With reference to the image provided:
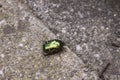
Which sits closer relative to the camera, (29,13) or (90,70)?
(90,70)

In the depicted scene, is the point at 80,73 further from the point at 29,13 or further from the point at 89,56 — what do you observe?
the point at 29,13

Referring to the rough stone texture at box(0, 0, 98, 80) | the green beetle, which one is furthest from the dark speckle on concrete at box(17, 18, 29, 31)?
the green beetle

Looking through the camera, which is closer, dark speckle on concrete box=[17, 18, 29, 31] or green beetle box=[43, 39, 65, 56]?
green beetle box=[43, 39, 65, 56]

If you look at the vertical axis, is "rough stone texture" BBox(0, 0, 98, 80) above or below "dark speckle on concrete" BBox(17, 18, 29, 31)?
below

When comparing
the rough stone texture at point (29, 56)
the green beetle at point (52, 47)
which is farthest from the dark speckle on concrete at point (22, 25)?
the green beetle at point (52, 47)

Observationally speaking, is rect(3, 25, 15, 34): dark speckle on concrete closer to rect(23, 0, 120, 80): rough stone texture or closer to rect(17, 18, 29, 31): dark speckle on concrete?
rect(17, 18, 29, 31): dark speckle on concrete

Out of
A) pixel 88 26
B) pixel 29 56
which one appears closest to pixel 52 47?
pixel 29 56

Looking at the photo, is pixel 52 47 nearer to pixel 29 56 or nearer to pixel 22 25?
pixel 29 56

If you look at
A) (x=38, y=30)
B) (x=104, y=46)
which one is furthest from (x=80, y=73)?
(x=38, y=30)
